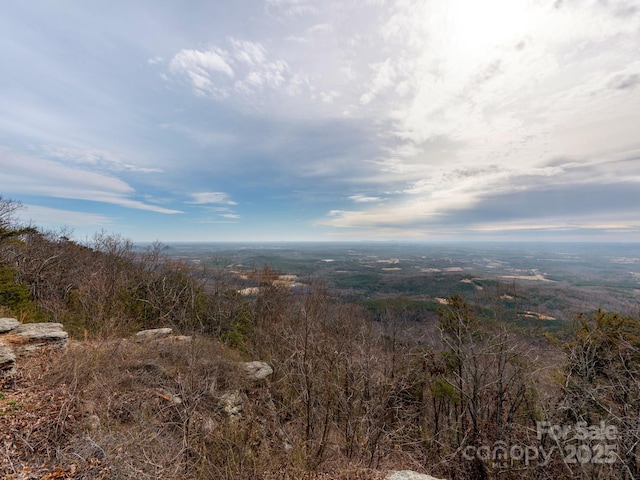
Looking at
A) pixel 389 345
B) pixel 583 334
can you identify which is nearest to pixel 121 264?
pixel 389 345

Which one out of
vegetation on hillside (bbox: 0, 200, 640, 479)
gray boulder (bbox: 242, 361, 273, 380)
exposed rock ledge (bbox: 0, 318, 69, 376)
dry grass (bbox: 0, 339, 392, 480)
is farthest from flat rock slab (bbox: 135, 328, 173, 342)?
gray boulder (bbox: 242, 361, 273, 380)

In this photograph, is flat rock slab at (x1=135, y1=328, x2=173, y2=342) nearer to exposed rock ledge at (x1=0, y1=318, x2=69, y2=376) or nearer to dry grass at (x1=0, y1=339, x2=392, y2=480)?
dry grass at (x1=0, y1=339, x2=392, y2=480)

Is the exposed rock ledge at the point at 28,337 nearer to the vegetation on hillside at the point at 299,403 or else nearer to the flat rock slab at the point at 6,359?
the vegetation on hillside at the point at 299,403

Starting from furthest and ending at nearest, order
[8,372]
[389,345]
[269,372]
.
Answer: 1. [389,345]
2. [269,372]
3. [8,372]

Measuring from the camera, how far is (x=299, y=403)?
31.1 feet

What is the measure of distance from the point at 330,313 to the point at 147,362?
11127 mm

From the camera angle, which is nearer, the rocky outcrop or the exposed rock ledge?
the exposed rock ledge

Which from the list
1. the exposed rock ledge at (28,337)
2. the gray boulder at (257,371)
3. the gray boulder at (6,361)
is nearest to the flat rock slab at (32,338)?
the exposed rock ledge at (28,337)

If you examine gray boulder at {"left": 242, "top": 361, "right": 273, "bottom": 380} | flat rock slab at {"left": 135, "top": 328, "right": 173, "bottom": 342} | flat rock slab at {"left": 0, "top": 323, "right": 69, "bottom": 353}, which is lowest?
gray boulder at {"left": 242, "top": 361, "right": 273, "bottom": 380}

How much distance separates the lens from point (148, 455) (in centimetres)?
568

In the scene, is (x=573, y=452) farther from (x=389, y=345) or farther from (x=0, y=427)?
(x=0, y=427)

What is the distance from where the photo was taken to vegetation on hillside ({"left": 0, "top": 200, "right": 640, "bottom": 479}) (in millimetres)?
5824

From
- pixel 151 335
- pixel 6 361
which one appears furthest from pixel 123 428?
pixel 151 335

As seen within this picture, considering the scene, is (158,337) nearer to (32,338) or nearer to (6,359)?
(32,338)
